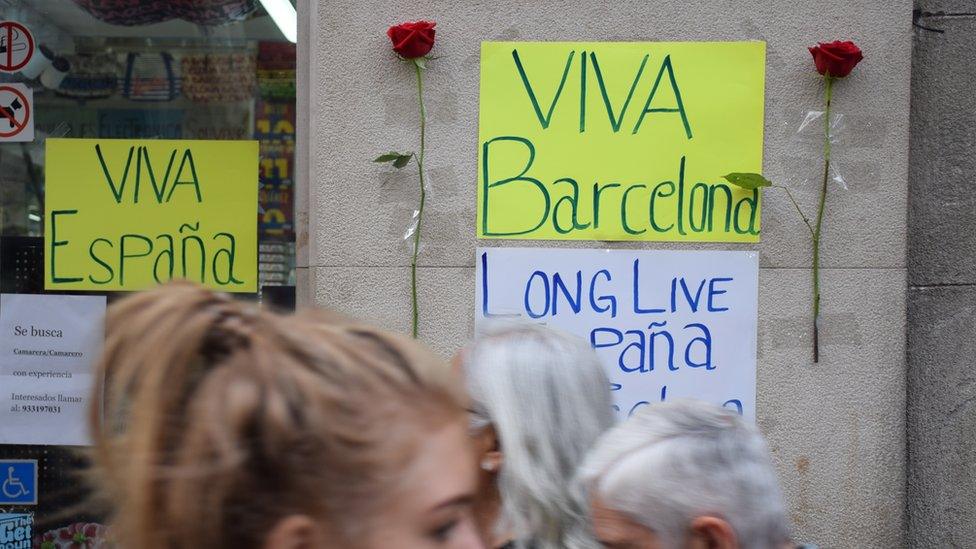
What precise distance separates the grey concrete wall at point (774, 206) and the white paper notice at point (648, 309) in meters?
0.07

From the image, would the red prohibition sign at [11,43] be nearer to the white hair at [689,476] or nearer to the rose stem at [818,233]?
the rose stem at [818,233]

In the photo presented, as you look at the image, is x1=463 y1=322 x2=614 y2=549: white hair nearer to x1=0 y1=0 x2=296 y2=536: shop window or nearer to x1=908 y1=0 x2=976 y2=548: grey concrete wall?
x1=908 y1=0 x2=976 y2=548: grey concrete wall

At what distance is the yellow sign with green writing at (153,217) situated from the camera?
372cm

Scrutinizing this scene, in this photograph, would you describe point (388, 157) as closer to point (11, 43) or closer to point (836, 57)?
point (836, 57)

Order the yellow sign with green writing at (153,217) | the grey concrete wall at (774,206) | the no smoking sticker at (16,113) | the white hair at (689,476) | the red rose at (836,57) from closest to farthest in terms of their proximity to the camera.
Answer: the white hair at (689,476) < the red rose at (836,57) < the grey concrete wall at (774,206) < the yellow sign with green writing at (153,217) < the no smoking sticker at (16,113)

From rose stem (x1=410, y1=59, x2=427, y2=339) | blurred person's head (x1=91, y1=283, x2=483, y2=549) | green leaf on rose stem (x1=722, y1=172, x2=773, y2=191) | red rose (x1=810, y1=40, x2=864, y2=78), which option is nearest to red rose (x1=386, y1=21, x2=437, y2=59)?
rose stem (x1=410, y1=59, x2=427, y2=339)

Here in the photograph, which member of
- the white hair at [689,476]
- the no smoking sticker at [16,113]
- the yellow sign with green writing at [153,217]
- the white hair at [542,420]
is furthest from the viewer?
the no smoking sticker at [16,113]

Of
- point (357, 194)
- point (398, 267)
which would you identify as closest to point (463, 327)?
point (398, 267)

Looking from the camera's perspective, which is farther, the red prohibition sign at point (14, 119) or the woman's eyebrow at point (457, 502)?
the red prohibition sign at point (14, 119)

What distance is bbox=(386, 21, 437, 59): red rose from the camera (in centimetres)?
322

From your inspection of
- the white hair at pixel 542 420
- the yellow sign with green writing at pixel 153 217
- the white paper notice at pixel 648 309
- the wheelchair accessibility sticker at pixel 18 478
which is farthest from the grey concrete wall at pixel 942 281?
the wheelchair accessibility sticker at pixel 18 478

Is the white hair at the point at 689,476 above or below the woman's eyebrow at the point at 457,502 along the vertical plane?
below

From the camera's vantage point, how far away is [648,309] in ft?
10.7

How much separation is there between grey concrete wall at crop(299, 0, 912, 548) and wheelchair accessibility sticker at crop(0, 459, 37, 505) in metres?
1.41
